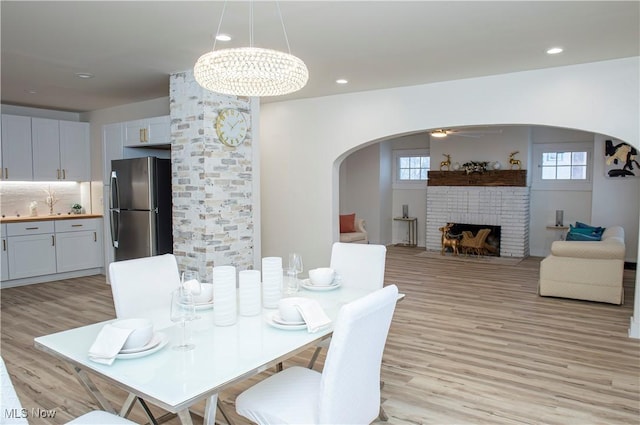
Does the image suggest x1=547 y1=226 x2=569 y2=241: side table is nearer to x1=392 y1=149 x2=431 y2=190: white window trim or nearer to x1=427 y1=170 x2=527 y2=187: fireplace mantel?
x1=427 y1=170 x2=527 y2=187: fireplace mantel

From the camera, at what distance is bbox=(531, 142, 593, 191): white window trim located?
8.30 metres

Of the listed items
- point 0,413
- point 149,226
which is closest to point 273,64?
point 0,413

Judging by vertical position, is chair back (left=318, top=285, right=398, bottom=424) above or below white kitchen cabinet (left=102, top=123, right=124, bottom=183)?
below

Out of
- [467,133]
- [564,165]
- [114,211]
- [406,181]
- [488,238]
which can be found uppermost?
[467,133]

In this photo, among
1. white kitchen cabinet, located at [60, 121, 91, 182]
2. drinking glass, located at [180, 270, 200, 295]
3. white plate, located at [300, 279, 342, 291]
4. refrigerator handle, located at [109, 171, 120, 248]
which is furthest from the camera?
white kitchen cabinet, located at [60, 121, 91, 182]

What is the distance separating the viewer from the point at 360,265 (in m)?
3.09

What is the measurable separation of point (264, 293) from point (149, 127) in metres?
3.72

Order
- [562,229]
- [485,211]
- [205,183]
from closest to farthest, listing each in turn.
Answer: [205,183] → [562,229] → [485,211]

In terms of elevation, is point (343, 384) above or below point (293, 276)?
below

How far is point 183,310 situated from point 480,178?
8.00 m

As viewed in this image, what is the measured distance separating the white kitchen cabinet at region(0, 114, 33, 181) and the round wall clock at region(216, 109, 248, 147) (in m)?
3.54

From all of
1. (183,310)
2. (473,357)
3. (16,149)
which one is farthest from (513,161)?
(16,149)

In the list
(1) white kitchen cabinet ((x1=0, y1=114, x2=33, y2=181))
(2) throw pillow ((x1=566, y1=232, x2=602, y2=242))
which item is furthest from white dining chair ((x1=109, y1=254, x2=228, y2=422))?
(2) throw pillow ((x1=566, y1=232, x2=602, y2=242))

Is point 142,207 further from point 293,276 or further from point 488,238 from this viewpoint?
point 488,238
